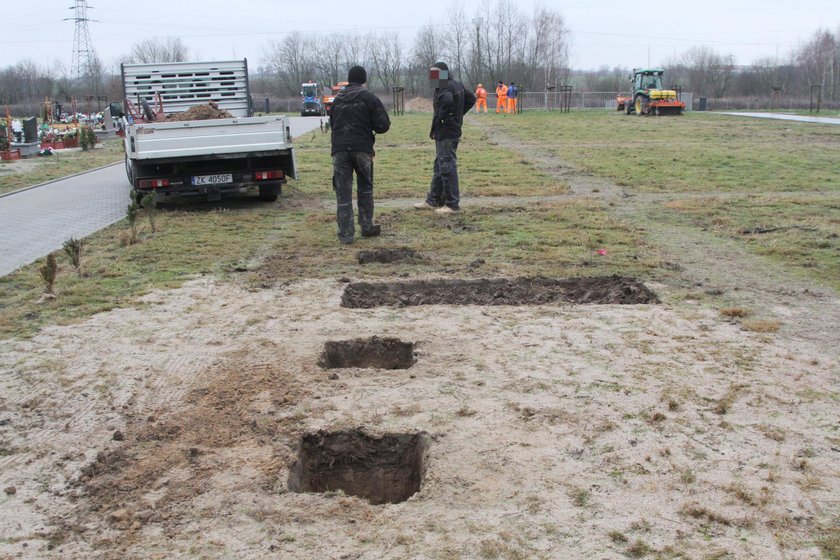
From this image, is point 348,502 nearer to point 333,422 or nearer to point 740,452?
point 333,422

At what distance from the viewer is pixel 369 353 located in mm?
5520

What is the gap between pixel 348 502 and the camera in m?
3.46

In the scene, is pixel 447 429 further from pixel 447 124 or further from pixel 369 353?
pixel 447 124

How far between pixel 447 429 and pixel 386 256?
439 centimetres

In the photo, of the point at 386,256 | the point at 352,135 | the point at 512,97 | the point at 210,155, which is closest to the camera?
the point at 386,256

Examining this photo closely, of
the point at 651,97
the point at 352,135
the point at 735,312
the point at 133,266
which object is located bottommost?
the point at 735,312

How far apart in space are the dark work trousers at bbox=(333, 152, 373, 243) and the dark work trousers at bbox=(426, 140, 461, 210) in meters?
1.69

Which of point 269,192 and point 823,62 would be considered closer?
point 269,192

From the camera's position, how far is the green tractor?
137 feet

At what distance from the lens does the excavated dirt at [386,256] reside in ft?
27.0

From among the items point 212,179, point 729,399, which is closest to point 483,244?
Result: point 729,399

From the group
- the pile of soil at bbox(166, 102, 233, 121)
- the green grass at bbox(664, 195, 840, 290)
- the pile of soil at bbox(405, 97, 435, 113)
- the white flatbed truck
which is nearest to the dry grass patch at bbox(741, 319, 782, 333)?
the green grass at bbox(664, 195, 840, 290)

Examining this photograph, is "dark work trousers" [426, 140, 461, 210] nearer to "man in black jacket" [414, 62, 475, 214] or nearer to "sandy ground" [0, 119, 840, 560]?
"man in black jacket" [414, 62, 475, 214]

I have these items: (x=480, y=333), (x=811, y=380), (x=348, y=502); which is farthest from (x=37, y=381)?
(x=811, y=380)
